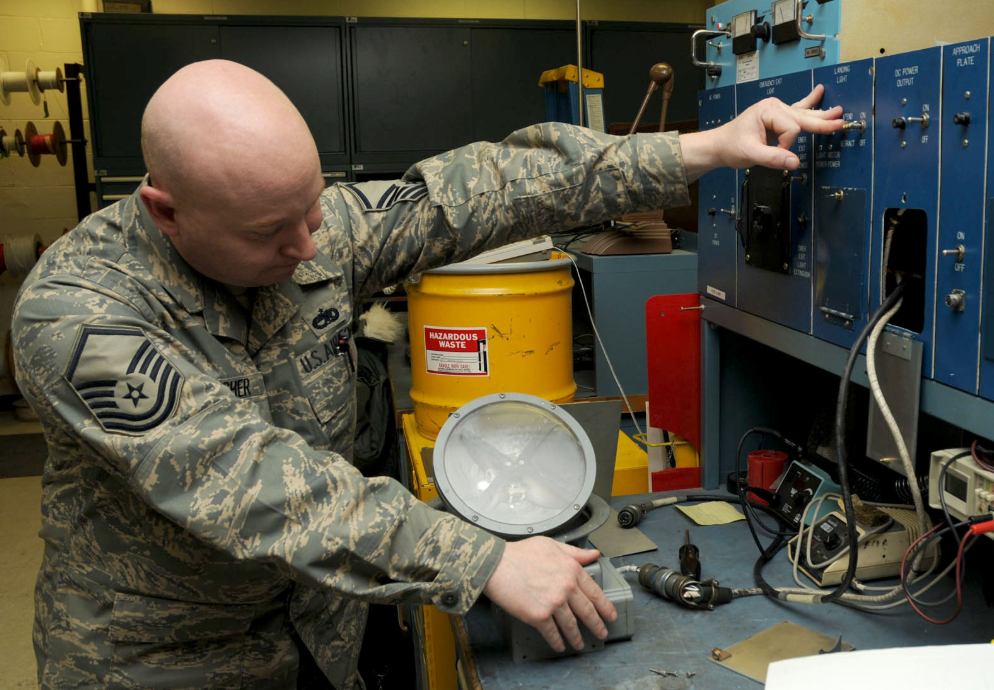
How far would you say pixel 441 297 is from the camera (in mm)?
1801

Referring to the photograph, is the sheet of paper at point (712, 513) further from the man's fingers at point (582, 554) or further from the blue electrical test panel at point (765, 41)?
the blue electrical test panel at point (765, 41)

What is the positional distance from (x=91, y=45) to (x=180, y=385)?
3.56 m

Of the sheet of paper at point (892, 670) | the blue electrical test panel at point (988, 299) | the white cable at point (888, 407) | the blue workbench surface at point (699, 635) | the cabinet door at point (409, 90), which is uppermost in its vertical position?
the cabinet door at point (409, 90)

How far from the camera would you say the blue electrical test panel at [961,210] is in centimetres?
79

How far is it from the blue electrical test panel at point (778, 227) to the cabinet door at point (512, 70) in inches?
114

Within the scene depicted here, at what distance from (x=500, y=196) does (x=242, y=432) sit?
0.56m

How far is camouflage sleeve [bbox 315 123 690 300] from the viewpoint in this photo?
1.21 m

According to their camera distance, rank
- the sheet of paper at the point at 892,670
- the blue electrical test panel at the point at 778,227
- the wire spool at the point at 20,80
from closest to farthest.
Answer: the sheet of paper at the point at 892,670, the blue electrical test panel at the point at 778,227, the wire spool at the point at 20,80

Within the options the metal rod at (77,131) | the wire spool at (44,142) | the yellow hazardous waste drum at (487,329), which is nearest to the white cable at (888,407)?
the yellow hazardous waste drum at (487,329)

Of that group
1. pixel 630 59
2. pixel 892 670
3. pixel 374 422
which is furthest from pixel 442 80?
pixel 892 670

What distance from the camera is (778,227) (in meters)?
1.15

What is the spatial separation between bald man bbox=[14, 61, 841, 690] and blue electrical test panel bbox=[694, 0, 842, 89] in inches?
3.2

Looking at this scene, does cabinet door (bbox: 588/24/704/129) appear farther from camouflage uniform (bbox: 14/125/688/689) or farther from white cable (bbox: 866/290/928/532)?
→ white cable (bbox: 866/290/928/532)

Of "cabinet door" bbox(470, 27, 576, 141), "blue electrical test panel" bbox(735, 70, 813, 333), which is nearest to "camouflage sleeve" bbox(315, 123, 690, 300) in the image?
"blue electrical test panel" bbox(735, 70, 813, 333)
